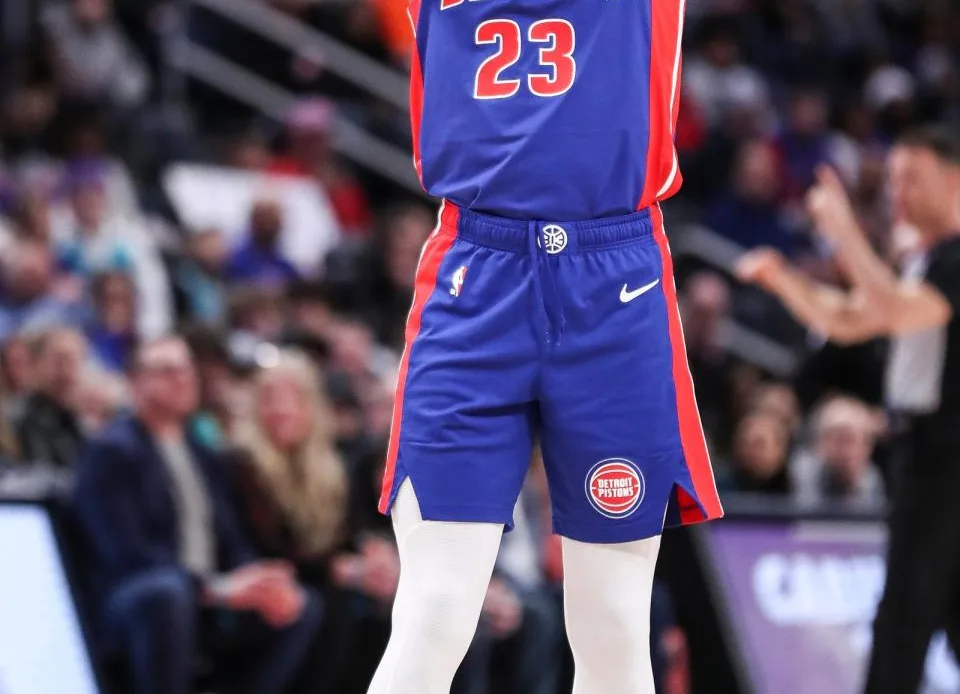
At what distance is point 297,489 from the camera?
6152 millimetres

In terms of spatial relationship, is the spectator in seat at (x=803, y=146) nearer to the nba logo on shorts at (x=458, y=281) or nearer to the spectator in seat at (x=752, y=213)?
the spectator in seat at (x=752, y=213)

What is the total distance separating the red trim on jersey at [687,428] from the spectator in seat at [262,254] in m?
6.46

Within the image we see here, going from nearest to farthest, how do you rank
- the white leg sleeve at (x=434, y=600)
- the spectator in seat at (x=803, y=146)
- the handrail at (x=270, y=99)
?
the white leg sleeve at (x=434, y=600) < the handrail at (x=270, y=99) < the spectator in seat at (x=803, y=146)

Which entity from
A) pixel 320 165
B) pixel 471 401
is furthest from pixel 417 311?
pixel 320 165

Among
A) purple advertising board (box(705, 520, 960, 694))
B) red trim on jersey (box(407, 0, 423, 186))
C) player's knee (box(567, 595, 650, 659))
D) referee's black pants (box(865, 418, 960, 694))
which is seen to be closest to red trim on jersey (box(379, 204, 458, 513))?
red trim on jersey (box(407, 0, 423, 186))

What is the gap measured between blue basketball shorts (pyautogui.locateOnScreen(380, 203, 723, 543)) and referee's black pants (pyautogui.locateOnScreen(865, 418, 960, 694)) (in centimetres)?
171

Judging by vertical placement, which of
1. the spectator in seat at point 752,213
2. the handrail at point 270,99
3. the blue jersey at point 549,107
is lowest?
the spectator in seat at point 752,213

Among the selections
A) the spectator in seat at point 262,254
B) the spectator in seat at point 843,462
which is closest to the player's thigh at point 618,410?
the spectator in seat at point 843,462

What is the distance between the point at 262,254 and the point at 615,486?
271 inches

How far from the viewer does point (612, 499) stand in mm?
3209

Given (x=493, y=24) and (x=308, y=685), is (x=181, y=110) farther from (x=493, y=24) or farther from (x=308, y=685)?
(x=493, y=24)

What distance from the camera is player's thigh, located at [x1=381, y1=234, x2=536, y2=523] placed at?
3.13 meters

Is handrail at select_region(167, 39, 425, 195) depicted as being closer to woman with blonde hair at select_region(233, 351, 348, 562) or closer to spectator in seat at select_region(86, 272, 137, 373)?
spectator in seat at select_region(86, 272, 137, 373)

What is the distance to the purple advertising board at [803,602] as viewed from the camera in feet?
19.8
